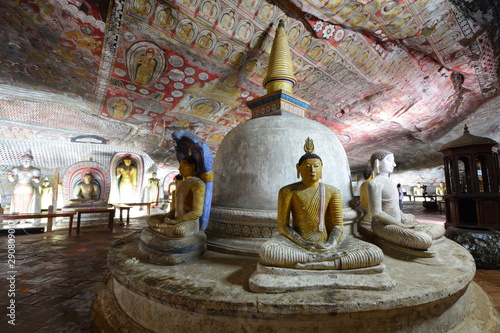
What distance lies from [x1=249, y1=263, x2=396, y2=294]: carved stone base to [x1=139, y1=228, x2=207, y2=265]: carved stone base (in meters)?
0.93

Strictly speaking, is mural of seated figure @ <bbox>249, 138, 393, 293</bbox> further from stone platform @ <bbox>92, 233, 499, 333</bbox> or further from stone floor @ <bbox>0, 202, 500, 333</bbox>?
stone floor @ <bbox>0, 202, 500, 333</bbox>

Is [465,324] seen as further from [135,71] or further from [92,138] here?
[92,138]

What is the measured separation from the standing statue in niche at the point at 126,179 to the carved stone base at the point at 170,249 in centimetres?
985

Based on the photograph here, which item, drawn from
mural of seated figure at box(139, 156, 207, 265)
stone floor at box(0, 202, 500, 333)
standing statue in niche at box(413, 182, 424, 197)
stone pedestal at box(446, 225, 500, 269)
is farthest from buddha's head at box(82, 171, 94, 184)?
standing statue in niche at box(413, 182, 424, 197)

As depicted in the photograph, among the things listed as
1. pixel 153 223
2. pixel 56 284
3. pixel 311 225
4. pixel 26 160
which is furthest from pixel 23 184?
pixel 311 225

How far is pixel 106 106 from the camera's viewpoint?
754 centimetres

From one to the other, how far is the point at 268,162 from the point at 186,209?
129 centimetres

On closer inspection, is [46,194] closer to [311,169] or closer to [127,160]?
[127,160]

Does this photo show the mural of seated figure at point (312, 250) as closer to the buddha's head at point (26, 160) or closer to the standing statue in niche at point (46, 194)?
the buddha's head at point (26, 160)

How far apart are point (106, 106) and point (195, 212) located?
701 cm

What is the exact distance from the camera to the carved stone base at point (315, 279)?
172 cm

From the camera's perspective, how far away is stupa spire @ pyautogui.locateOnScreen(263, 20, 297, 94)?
167 inches

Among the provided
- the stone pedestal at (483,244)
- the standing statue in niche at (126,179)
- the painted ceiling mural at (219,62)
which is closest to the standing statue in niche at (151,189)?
the standing statue in niche at (126,179)

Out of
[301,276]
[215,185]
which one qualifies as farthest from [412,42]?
[301,276]
